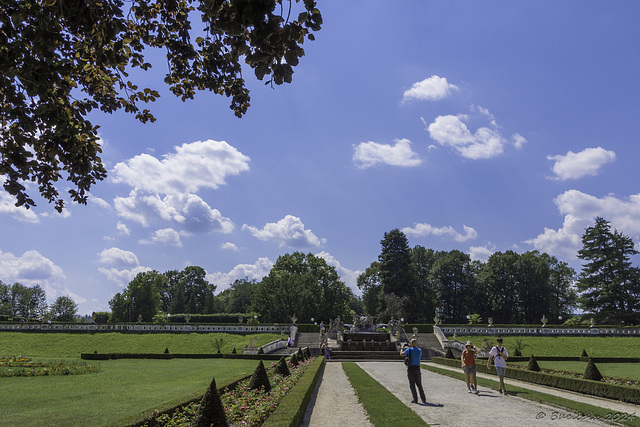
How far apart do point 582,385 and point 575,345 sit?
28904mm

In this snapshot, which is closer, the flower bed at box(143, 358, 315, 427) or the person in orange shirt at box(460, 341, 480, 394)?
the flower bed at box(143, 358, 315, 427)

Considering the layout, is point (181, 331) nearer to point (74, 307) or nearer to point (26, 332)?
point (26, 332)

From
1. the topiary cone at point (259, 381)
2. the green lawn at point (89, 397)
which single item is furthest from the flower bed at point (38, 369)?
the topiary cone at point (259, 381)

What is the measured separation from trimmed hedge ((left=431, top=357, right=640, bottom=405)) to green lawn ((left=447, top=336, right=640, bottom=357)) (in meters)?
19.4

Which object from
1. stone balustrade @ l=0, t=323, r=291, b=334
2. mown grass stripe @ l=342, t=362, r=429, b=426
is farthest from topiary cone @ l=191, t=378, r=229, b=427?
stone balustrade @ l=0, t=323, r=291, b=334

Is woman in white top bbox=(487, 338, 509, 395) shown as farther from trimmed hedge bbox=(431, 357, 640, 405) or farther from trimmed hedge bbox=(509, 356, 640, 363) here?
trimmed hedge bbox=(509, 356, 640, 363)

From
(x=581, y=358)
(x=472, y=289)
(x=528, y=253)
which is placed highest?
(x=528, y=253)

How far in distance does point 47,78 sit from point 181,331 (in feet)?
138

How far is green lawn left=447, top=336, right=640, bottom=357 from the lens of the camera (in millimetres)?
33875

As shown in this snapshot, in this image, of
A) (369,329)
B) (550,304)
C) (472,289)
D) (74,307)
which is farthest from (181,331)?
(74,307)

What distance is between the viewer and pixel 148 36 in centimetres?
635

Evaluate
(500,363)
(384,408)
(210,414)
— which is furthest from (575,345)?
(210,414)

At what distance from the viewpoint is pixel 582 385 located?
1312 cm

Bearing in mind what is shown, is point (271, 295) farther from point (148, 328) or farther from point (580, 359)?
point (580, 359)
